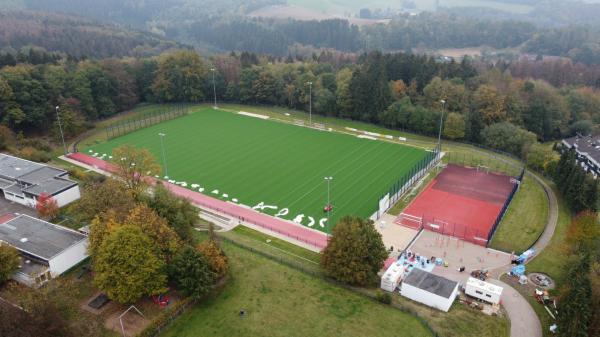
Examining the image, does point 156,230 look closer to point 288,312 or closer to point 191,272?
point 191,272

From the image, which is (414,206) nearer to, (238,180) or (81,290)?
(238,180)

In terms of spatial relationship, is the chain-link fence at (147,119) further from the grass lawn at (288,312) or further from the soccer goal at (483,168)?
the soccer goal at (483,168)

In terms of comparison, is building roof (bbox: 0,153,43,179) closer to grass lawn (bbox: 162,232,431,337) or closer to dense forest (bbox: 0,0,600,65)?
grass lawn (bbox: 162,232,431,337)

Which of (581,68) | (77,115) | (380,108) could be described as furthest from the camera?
(581,68)

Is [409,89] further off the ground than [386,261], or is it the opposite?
[409,89]

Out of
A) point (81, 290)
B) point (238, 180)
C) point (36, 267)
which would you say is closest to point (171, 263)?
point (81, 290)

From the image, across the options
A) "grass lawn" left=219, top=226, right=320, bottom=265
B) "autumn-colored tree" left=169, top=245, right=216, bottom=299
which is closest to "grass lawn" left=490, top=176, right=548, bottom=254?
"grass lawn" left=219, top=226, right=320, bottom=265

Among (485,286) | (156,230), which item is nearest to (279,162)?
(156,230)
